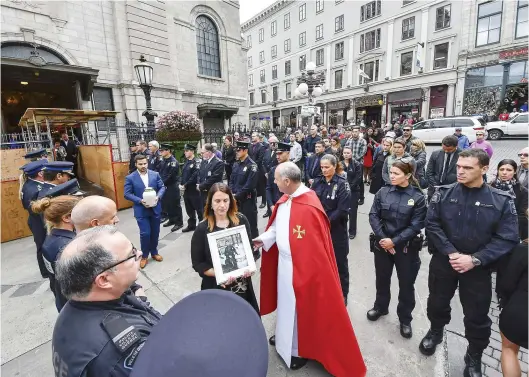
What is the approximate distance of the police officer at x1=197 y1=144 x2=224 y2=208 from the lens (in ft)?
19.5

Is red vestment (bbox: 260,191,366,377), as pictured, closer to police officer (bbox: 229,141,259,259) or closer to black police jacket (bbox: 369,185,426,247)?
black police jacket (bbox: 369,185,426,247)

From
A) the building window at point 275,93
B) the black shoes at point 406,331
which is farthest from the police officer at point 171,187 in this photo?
the building window at point 275,93

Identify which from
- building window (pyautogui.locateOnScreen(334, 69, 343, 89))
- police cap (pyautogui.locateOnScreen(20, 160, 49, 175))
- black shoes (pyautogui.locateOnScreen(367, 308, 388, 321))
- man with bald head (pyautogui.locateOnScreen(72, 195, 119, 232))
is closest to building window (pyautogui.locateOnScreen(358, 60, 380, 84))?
building window (pyautogui.locateOnScreen(334, 69, 343, 89))

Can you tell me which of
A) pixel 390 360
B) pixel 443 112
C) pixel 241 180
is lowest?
pixel 390 360

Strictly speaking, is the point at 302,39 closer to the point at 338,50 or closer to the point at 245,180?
the point at 338,50

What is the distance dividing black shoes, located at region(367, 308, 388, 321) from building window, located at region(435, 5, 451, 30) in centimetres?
3054

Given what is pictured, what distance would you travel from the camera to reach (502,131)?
16500mm

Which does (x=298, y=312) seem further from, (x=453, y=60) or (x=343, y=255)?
(x=453, y=60)

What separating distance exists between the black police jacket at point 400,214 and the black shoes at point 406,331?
3.08ft

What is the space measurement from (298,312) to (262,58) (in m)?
49.6

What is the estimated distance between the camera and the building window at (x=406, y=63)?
89.5 feet

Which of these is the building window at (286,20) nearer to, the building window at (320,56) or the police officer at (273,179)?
the building window at (320,56)

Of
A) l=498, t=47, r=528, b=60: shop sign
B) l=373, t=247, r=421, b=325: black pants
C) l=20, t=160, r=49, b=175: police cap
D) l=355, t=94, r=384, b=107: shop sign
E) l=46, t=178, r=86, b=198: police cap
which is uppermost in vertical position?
l=498, t=47, r=528, b=60: shop sign

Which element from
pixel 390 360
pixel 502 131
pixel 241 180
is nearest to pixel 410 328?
pixel 390 360
